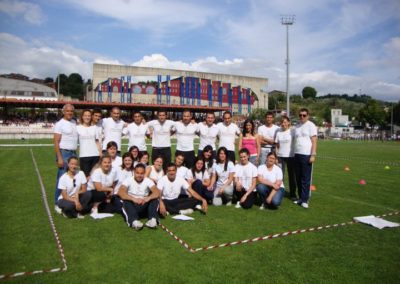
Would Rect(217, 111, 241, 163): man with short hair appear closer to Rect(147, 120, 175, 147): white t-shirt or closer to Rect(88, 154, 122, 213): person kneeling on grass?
Rect(147, 120, 175, 147): white t-shirt

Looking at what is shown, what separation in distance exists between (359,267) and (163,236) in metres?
2.68

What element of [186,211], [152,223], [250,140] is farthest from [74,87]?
[152,223]

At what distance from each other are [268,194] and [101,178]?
3.39 m

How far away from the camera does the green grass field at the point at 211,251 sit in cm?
362

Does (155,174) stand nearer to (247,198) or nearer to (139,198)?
(139,198)

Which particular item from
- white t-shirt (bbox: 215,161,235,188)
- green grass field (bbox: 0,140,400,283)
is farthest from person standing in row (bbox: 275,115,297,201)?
white t-shirt (bbox: 215,161,235,188)

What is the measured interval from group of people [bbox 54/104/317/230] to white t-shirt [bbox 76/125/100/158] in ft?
0.06

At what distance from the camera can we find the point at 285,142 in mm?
7324

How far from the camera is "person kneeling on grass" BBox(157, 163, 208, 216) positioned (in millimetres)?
6070

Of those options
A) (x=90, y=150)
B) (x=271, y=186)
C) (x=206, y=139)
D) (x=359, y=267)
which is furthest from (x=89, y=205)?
(x=359, y=267)

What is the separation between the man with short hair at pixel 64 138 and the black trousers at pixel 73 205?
360 mm

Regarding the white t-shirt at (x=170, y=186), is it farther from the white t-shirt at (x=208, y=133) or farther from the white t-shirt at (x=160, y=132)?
the white t-shirt at (x=208, y=133)

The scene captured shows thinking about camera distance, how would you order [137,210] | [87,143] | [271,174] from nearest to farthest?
[137,210] < [87,143] < [271,174]

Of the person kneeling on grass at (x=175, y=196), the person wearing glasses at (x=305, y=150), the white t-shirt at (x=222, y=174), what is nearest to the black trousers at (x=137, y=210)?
the person kneeling on grass at (x=175, y=196)
